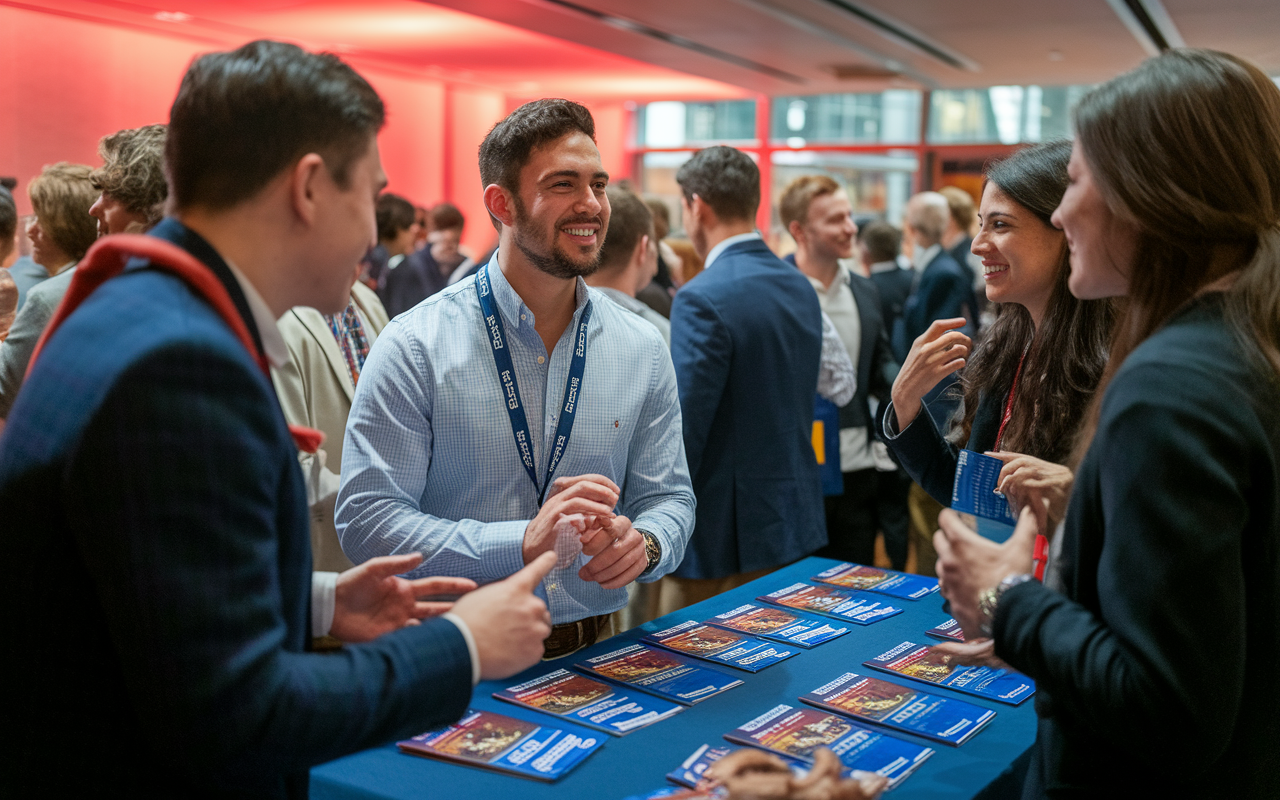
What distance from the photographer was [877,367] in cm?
414

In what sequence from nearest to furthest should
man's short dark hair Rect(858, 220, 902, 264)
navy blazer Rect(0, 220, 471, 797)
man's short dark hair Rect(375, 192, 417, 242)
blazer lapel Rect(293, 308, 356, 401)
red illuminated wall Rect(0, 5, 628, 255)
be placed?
1. navy blazer Rect(0, 220, 471, 797)
2. blazer lapel Rect(293, 308, 356, 401)
3. man's short dark hair Rect(375, 192, 417, 242)
4. man's short dark hair Rect(858, 220, 902, 264)
5. red illuminated wall Rect(0, 5, 628, 255)

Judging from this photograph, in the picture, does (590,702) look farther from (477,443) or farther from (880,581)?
(880,581)

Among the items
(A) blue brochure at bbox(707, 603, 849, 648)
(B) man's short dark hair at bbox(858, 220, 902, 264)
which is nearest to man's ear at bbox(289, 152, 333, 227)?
(A) blue brochure at bbox(707, 603, 849, 648)

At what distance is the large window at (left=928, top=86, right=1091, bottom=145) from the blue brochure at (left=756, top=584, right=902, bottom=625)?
38.1 ft

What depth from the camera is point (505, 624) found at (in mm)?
1089

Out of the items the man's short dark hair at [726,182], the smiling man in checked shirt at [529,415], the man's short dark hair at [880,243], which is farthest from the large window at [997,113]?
the smiling man in checked shirt at [529,415]

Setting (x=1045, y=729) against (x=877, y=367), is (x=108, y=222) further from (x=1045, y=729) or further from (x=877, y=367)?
(x=877, y=367)

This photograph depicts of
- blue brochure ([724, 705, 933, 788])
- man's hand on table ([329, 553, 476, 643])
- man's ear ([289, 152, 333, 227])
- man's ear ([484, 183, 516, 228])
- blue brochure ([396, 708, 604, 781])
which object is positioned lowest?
blue brochure ([724, 705, 933, 788])

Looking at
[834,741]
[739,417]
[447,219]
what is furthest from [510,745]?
[447,219]

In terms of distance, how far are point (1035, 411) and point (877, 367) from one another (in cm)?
216

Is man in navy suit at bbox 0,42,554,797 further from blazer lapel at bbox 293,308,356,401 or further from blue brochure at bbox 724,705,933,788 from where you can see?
blazer lapel at bbox 293,308,356,401

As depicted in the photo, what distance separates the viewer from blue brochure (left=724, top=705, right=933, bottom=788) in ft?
4.52

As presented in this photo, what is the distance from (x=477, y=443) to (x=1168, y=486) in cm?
126

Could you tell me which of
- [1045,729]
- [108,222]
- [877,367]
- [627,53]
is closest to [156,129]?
[108,222]
